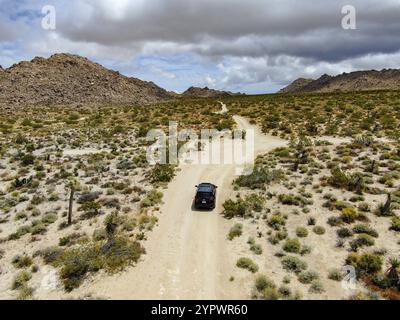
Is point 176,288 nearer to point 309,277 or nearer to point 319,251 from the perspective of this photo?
point 309,277

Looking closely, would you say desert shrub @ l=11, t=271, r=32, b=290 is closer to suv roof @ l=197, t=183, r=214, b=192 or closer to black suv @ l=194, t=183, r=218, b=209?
black suv @ l=194, t=183, r=218, b=209

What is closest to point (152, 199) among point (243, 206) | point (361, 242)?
point (243, 206)

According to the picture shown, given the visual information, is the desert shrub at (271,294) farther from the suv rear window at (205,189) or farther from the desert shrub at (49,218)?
the desert shrub at (49,218)

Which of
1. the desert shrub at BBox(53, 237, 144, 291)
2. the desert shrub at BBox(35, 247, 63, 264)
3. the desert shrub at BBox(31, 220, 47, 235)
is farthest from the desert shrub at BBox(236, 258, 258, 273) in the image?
the desert shrub at BBox(31, 220, 47, 235)

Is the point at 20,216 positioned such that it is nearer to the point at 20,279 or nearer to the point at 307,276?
the point at 20,279

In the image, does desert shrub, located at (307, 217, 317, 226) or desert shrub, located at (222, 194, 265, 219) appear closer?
desert shrub, located at (307, 217, 317, 226)

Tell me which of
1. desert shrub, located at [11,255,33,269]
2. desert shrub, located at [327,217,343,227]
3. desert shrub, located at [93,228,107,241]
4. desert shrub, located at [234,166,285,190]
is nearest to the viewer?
desert shrub, located at [11,255,33,269]

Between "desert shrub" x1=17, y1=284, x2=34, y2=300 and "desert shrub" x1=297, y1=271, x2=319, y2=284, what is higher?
"desert shrub" x1=297, y1=271, x2=319, y2=284
